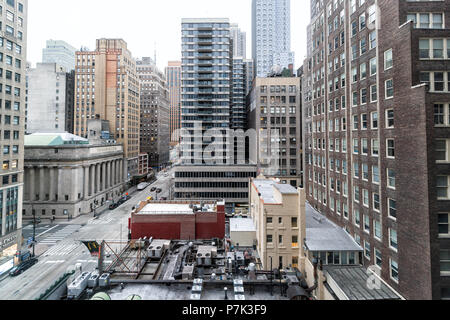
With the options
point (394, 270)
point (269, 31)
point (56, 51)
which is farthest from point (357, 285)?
point (269, 31)

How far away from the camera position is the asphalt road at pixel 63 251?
97.0 ft

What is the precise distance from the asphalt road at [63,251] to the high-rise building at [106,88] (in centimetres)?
3699

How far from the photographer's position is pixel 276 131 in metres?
71.9

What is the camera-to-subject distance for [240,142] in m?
87.2

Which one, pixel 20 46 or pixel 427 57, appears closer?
pixel 427 57

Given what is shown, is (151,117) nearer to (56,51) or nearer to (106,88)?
(106,88)

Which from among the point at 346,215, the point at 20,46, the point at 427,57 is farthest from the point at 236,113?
the point at 427,57

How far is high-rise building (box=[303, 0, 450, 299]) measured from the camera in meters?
13.5

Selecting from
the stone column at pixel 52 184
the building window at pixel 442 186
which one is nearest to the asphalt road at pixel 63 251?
the stone column at pixel 52 184
